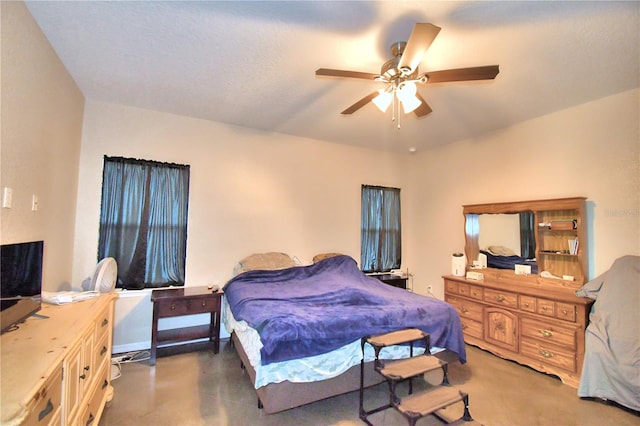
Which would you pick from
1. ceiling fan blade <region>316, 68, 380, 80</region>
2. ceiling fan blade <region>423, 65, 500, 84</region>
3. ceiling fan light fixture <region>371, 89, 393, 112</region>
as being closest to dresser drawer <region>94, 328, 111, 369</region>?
ceiling fan blade <region>316, 68, 380, 80</region>

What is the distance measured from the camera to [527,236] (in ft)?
11.4

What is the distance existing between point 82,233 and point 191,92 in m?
1.93

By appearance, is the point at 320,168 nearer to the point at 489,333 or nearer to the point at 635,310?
the point at 489,333

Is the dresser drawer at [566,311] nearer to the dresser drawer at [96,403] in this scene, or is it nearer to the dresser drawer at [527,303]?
the dresser drawer at [527,303]

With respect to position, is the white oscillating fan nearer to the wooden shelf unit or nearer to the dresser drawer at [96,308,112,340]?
the dresser drawer at [96,308,112,340]

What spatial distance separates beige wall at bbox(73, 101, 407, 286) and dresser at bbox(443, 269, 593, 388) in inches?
72.8

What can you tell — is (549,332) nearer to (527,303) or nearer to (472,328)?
(527,303)

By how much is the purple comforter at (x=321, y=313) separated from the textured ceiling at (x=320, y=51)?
2.04m

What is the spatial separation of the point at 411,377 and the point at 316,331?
0.72 meters

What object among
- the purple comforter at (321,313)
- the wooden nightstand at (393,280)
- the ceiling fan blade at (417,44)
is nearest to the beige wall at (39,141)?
the purple comforter at (321,313)

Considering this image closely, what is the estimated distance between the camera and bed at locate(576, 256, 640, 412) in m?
2.26

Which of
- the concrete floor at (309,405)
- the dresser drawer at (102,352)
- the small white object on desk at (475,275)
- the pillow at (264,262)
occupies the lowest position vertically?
the concrete floor at (309,405)

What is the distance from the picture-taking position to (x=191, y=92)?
3002 millimetres

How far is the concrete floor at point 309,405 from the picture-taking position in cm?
213
